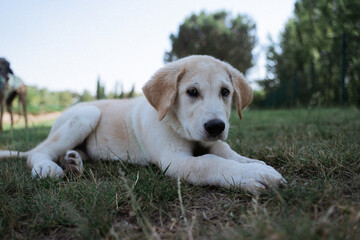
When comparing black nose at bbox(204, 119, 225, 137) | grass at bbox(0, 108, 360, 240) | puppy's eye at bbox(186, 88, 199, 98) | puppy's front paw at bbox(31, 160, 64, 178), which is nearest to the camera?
grass at bbox(0, 108, 360, 240)

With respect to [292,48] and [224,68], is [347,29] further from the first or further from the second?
[224,68]

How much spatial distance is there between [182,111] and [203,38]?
2300 centimetres

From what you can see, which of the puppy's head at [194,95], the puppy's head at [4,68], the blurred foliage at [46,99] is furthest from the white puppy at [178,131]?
the blurred foliage at [46,99]

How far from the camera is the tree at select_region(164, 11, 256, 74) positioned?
23.1 meters

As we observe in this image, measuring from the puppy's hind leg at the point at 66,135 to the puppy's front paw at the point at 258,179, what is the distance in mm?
Answer: 1500

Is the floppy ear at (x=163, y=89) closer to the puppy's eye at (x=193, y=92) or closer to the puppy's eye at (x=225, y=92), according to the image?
the puppy's eye at (x=193, y=92)

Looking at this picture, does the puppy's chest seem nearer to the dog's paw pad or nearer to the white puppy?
the white puppy

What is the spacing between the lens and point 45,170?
219 cm

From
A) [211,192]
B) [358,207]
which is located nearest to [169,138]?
[211,192]

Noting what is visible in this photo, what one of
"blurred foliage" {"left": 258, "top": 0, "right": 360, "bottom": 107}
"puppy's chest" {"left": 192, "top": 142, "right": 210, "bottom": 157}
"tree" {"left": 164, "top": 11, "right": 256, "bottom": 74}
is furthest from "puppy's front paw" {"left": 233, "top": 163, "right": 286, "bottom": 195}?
"tree" {"left": 164, "top": 11, "right": 256, "bottom": 74}

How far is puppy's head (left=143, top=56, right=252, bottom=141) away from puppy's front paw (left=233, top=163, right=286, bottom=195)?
1.45 feet

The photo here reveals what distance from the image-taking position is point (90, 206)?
55.3 inches

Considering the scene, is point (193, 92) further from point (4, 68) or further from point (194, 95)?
point (4, 68)

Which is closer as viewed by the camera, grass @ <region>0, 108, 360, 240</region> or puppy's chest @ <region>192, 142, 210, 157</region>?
grass @ <region>0, 108, 360, 240</region>
